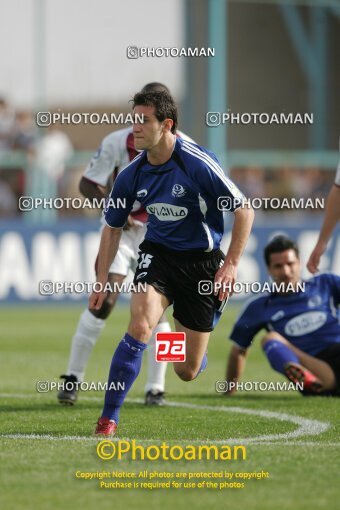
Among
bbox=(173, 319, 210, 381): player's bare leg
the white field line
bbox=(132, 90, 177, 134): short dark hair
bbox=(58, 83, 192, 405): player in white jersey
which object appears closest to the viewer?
the white field line

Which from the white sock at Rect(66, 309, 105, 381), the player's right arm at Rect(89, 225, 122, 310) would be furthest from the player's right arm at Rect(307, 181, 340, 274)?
the white sock at Rect(66, 309, 105, 381)

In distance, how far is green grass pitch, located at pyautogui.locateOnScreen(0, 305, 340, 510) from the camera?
4.96m

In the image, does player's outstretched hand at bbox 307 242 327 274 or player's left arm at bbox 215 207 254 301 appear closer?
player's left arm at bbox 215 207 254 301

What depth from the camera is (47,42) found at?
21.5 meters

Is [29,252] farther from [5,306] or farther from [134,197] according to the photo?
[134,197]

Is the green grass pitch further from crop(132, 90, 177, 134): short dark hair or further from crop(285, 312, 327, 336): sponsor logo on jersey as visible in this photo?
crop(132, 90, 177, 134): short dark hair

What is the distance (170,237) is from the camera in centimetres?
725

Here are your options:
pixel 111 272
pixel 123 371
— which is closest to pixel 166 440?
pixel 123 371

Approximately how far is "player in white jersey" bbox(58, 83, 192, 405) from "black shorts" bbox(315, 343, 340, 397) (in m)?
1.36

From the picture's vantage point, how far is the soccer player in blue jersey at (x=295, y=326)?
9.12 metres

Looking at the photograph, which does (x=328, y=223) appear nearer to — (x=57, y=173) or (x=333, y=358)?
(x=333, y=358)

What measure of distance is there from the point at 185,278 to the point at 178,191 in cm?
61

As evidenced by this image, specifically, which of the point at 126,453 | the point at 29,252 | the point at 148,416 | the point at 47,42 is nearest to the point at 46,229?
the point at 29,252

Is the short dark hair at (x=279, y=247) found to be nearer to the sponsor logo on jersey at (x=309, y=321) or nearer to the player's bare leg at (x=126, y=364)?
the sponsor logo on jersey at (x=309, y=321)
